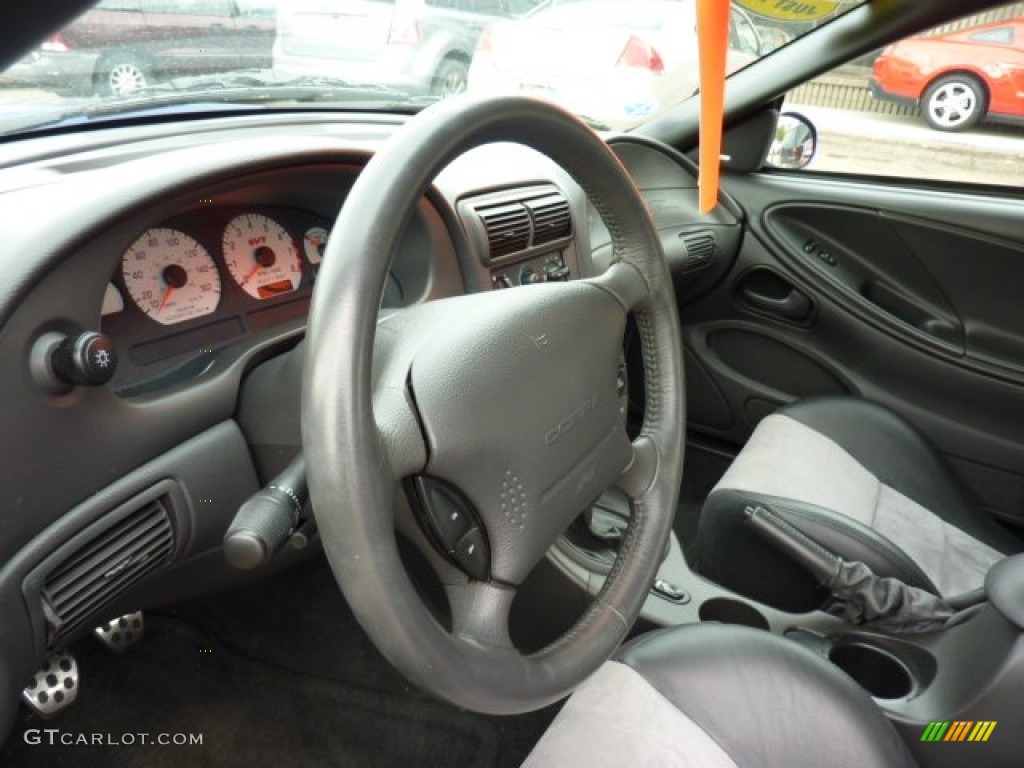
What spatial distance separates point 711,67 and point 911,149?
4.88 ft

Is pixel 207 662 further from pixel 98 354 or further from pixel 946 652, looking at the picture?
pixel 946 652

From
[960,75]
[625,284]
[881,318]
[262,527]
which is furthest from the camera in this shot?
[881,318]

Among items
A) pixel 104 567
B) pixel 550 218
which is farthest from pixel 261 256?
pixel 550 218

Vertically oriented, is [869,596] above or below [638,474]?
below

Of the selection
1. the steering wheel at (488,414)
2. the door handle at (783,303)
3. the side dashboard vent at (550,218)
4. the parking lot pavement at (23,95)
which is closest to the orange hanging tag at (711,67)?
the steering wheel at (488,414)

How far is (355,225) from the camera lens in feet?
2.08

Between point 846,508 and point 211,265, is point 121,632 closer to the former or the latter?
point 211,265

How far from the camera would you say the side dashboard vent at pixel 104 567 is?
0.87 meters

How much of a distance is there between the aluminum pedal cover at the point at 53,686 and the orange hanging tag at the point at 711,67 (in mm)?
1000

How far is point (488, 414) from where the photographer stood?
2.52 feet

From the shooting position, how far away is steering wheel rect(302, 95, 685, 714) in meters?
0.62

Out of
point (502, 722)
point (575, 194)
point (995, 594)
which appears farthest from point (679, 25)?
point (502, 722)

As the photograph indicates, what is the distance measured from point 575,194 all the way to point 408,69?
44cm

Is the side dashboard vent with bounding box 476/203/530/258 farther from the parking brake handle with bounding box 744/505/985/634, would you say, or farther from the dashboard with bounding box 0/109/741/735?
the parking brake handle with bounding box 744/505/985/634
